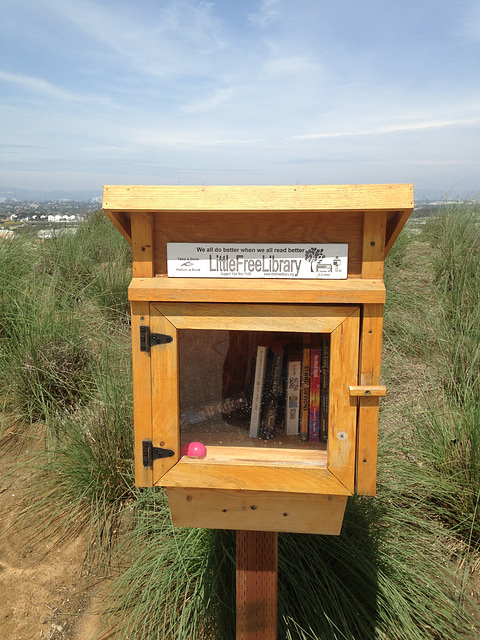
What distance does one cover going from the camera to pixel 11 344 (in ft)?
12.8

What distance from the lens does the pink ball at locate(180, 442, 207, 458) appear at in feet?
4.97

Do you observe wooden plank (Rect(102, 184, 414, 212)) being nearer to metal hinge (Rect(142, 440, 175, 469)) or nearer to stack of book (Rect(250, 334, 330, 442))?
stack of book (Rect(250, 334, 330, 442))

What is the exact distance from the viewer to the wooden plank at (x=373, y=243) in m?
1.35

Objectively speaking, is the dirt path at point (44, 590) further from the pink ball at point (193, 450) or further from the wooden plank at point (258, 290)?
the wooden plank at point (258, 290)

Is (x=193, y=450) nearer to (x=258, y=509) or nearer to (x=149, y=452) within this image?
(x=149, y=452)

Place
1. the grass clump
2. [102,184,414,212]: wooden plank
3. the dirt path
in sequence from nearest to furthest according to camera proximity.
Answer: [102,184,414,212]: wooden plank, the grass clump, the dirt path

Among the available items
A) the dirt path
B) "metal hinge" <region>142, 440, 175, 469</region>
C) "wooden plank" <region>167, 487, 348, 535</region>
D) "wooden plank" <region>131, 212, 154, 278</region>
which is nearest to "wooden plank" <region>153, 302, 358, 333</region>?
"wooden plank" <region>131, 212, 154, 278</region>

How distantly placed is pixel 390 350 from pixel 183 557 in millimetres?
2739

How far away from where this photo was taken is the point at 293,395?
157cm

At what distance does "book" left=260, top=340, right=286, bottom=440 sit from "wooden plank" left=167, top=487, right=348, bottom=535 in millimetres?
197

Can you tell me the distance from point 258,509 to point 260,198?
0.93 meters

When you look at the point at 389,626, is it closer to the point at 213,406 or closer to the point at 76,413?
the point at 213,406

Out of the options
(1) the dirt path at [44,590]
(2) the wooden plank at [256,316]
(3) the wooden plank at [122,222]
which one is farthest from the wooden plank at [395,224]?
(1) the dirt path at [44,590]

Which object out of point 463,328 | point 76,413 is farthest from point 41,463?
point 463,328
